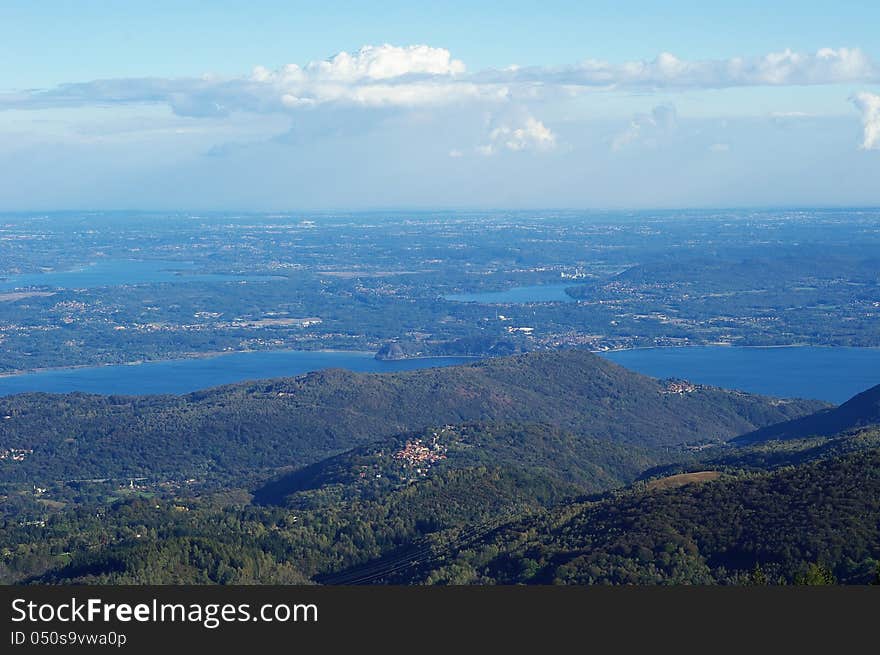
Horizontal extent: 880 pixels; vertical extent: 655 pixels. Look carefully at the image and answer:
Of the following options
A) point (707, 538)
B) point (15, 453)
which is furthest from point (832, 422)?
point (15, 453)

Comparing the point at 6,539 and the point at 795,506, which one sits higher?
the point at 795,506

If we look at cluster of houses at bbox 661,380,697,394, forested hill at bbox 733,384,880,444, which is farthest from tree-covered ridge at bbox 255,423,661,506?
cluster of houses at bbox 661,380,697,394

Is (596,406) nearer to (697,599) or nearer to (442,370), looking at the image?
(442,370)

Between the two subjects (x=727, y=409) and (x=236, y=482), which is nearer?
(x=236, y=482)

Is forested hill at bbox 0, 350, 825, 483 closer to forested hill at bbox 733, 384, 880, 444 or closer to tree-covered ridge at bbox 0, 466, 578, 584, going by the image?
forested hill at bbox 733, 384, 880, 444

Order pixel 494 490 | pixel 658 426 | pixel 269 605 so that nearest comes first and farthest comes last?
pixel 269 605 < pixel 494 490 < pixel 658 426

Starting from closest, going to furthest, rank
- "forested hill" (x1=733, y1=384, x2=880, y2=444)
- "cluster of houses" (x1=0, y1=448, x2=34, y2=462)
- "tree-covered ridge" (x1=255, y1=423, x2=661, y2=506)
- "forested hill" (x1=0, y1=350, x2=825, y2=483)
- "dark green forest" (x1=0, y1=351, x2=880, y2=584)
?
"dark green forest" (x1=0, y1=351, x2=880, y2=584) < "tree-covered ridge" (x1=255, y1=423, x2=661, y2=506) < "forested hill" (x1=733, y1=384, x2=880, y2=444) < "cluster of houses" (x1=0, y1=448, x2=34, y2=462) < "forested hill" (x1=0, y1=350, x2=825, y2=483)

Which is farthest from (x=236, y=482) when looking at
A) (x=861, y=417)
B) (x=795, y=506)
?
(x=795, y=506)
